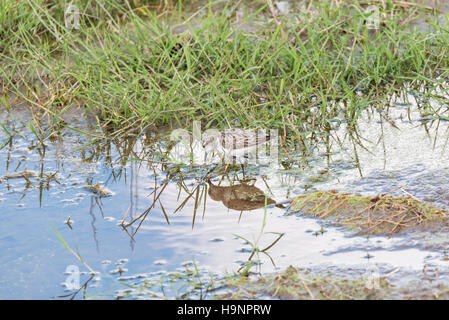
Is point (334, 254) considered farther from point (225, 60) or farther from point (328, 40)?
point (328, 40)

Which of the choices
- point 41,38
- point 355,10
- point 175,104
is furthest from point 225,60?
point 41,38

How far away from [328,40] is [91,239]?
3140 mm

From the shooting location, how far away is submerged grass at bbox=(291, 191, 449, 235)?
11.0 ft

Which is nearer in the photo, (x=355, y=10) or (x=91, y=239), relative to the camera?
(x=91, y=239)

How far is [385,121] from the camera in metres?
4.73

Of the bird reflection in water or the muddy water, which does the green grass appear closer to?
the muddy water

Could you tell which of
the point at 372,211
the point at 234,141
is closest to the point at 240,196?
the point at 234,141

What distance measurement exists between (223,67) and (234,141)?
1.21 meters

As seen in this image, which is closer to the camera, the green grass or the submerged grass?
the submerged grass

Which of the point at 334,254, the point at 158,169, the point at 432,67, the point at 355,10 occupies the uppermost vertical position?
the point at 355,10

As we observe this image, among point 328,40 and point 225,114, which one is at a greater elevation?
point 328,40

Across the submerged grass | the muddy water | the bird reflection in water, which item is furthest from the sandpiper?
the submerged grass

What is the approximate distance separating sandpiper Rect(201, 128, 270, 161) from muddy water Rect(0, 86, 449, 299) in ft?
0.44

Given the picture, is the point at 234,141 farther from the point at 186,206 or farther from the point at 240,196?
the point at 186,206
